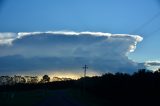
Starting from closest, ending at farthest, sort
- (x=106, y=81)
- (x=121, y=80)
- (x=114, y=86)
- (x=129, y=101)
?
(x=129, y=101) < (x=121, y=80) < (x=114, y=86) < (x=106, y=81)

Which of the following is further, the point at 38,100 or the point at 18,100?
the point at 38,100

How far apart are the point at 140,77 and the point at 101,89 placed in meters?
32.6

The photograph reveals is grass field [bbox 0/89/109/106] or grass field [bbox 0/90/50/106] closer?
grass field [bbox 0/90/50/106]

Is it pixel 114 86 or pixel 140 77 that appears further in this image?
pixel 114 86

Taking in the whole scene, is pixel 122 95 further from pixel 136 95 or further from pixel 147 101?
pixel 147 101

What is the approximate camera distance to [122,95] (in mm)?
56156

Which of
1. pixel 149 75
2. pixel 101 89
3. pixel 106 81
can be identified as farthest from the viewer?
pixel 101 89

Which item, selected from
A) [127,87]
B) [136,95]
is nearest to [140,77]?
[136,95]

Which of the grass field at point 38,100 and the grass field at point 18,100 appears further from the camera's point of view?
the grass field at point 38,100

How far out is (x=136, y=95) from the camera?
47.8 meters

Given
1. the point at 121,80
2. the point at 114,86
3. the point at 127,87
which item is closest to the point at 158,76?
the point at 127,87

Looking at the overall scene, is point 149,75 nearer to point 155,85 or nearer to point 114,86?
point 155,85

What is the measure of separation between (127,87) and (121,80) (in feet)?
20.7

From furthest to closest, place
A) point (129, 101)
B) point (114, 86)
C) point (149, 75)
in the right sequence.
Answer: point (114, 86), point (129, 101), point (149, 75)
